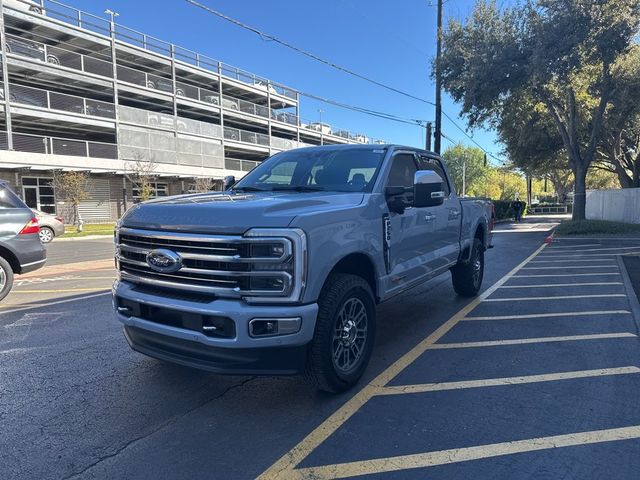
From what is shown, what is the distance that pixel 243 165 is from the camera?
134 ft

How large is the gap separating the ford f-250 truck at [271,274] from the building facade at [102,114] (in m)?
26.5

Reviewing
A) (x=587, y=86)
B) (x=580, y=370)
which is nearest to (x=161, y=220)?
(x=580, y=370)

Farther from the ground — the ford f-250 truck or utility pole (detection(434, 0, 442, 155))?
utility pole (detection(434, 0, 442, 155))

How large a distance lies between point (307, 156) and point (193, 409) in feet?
9.36

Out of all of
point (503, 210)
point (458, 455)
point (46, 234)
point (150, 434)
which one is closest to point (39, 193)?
point (46, 234)

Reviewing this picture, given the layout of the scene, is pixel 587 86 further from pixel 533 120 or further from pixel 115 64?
pixel 115 64

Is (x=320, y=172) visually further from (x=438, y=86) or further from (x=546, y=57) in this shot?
(x=438, y=86)

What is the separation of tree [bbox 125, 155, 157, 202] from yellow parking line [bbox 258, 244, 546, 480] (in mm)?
25958

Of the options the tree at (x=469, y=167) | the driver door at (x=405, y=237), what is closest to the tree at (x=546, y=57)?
the driver door at (x=405, y=237)

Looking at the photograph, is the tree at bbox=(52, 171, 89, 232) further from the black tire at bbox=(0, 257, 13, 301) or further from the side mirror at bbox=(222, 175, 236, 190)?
the side mirror at bbox=(222, 175, 236, 190)

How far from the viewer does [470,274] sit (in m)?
7.00

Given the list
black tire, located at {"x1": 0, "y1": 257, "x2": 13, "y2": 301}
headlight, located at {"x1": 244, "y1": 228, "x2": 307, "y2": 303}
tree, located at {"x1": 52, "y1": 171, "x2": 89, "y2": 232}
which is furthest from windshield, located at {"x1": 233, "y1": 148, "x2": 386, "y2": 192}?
tree, located at {"x1": 52, "y1": 171, "x2": 89, "y2": 232}

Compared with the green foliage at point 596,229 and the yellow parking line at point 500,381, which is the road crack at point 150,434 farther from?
the green foliage at point 596,229

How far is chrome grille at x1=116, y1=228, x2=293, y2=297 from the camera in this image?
3059 millimetres
